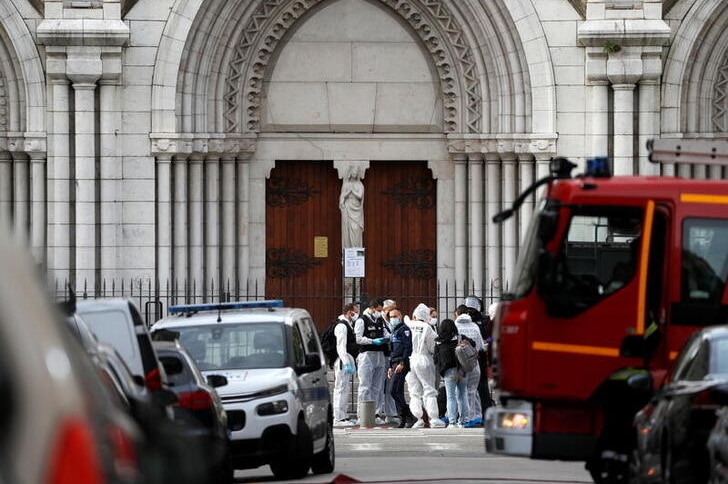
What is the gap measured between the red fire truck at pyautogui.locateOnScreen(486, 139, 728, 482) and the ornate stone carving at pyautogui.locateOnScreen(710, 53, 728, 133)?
14277 mm

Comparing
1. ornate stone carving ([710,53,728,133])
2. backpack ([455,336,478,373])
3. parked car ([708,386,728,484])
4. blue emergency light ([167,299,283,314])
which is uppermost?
ornate stone carving ([710,53,728,133])

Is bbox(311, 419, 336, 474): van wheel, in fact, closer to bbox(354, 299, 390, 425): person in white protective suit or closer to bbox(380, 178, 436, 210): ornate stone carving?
bbox(354, 299, 390, 425): person in white protective suit

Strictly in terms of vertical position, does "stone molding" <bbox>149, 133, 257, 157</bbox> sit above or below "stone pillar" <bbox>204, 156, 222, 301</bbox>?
above

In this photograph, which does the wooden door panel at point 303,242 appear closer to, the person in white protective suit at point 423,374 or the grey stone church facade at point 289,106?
the grey stone church facade at point 289,106

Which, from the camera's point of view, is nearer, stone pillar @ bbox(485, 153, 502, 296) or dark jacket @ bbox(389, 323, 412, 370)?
dark jacket @ bbox(389, 323, 412, 370)

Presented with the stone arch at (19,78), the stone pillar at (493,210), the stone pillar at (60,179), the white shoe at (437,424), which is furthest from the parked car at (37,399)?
the stone pillar at (493,210)

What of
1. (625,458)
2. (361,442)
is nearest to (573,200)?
(625,458)

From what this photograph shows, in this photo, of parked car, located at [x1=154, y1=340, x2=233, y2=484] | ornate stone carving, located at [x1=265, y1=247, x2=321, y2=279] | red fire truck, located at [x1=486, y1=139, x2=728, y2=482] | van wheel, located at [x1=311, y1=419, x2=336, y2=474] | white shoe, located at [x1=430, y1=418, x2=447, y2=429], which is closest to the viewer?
parked car, located at [x1=154, y1=340, x2=233, y2=484]

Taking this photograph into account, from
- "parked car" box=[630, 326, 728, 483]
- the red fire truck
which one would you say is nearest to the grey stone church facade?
the red fire truck

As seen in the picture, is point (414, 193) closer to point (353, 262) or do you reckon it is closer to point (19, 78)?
point (353, 262)

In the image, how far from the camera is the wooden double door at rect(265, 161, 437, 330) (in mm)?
29078

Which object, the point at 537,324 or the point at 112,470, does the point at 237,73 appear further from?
the point at 112,470

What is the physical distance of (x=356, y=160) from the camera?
95.2 feet

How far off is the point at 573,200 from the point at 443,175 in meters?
15.3
